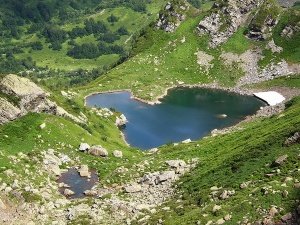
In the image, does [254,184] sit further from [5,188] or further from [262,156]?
[5,188]

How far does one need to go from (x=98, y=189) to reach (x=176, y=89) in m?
111

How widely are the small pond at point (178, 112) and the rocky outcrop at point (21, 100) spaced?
34.2m

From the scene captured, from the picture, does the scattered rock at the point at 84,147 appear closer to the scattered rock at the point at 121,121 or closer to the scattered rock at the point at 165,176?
the scattered rock at the point at 165,176

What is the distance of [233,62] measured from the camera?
19175cm

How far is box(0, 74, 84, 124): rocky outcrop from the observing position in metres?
79.8

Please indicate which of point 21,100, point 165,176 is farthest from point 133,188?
point 21,100

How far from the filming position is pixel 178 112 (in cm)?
14912

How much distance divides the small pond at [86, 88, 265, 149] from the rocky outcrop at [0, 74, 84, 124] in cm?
3421

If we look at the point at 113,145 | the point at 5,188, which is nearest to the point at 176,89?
the point at 113,145

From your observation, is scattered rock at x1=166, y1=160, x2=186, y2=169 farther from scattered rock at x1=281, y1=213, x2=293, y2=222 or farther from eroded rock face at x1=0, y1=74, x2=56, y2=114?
scattered rock at x1=281, y1=213, x2=293, y2=222

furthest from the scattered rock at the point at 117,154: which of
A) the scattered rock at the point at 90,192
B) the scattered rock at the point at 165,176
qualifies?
the scattered rock at the point at 165,176

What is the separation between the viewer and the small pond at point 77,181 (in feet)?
225

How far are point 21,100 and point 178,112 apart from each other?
72.5 metres

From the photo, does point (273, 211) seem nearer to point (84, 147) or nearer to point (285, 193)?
point (285, 193)
